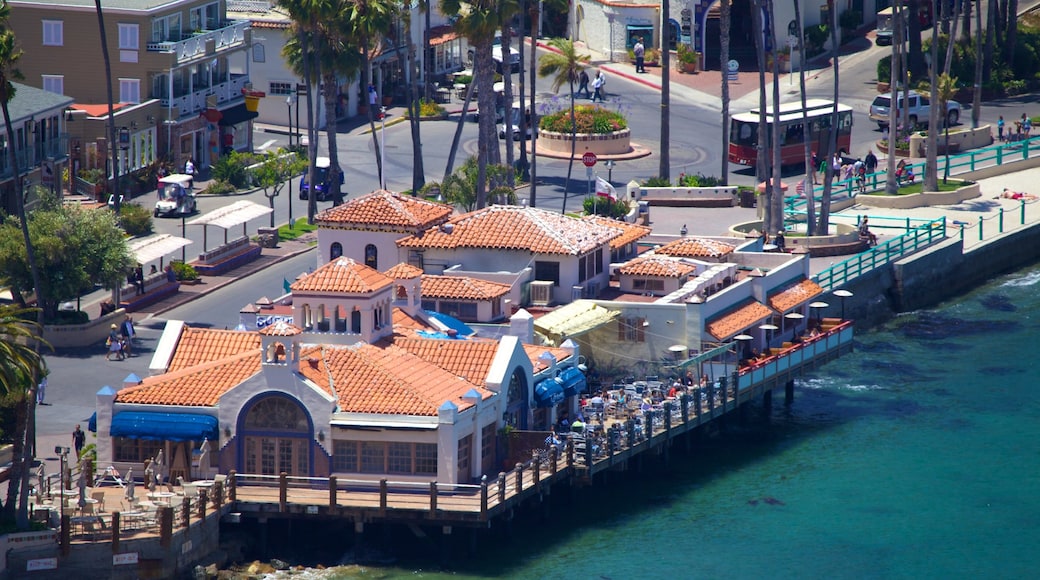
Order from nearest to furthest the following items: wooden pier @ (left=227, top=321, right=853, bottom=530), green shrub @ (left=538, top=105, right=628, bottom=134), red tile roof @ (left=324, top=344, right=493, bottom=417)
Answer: wooden pier @ (left=227, top=321, right=853, bottom=530) → red tile roof @ (left=324, top=344, right=493, bottom=417) → green shrub @ (left=538, top=105, right=628, bottom=134)

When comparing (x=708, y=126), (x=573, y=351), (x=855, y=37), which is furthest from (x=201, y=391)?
(x=855, y=37)

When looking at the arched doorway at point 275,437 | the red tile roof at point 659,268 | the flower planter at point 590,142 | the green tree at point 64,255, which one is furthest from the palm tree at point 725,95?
the arched doorway at point 275,437

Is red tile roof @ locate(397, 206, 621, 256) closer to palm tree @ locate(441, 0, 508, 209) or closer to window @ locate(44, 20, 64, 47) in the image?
palm tree @ locate(441, 0, 508, 209)

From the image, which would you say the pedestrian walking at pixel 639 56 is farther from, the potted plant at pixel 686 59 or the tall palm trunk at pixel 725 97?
the tall palm trunk at pixel 725 97

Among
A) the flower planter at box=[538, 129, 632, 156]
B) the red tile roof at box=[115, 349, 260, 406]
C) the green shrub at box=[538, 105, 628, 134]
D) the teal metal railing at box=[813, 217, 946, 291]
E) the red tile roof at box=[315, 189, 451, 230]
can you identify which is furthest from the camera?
the green shrub at box=[538, 105, 628, 134]

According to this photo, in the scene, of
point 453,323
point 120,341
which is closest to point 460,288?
point 453,323

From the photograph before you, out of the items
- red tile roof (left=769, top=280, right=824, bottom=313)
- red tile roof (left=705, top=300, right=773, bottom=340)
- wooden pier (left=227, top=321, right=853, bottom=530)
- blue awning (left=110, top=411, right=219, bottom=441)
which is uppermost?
red tile roof (left=769, top=280, right=824, bottom=313)

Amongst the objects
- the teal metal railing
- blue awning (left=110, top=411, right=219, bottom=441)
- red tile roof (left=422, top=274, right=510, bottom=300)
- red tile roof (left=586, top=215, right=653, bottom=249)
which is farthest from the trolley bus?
blue awning (left=110, top=411, right=219, bottom=441)

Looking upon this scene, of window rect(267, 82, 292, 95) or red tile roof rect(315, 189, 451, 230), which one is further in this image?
window rect(267, 82, 292, 95)
